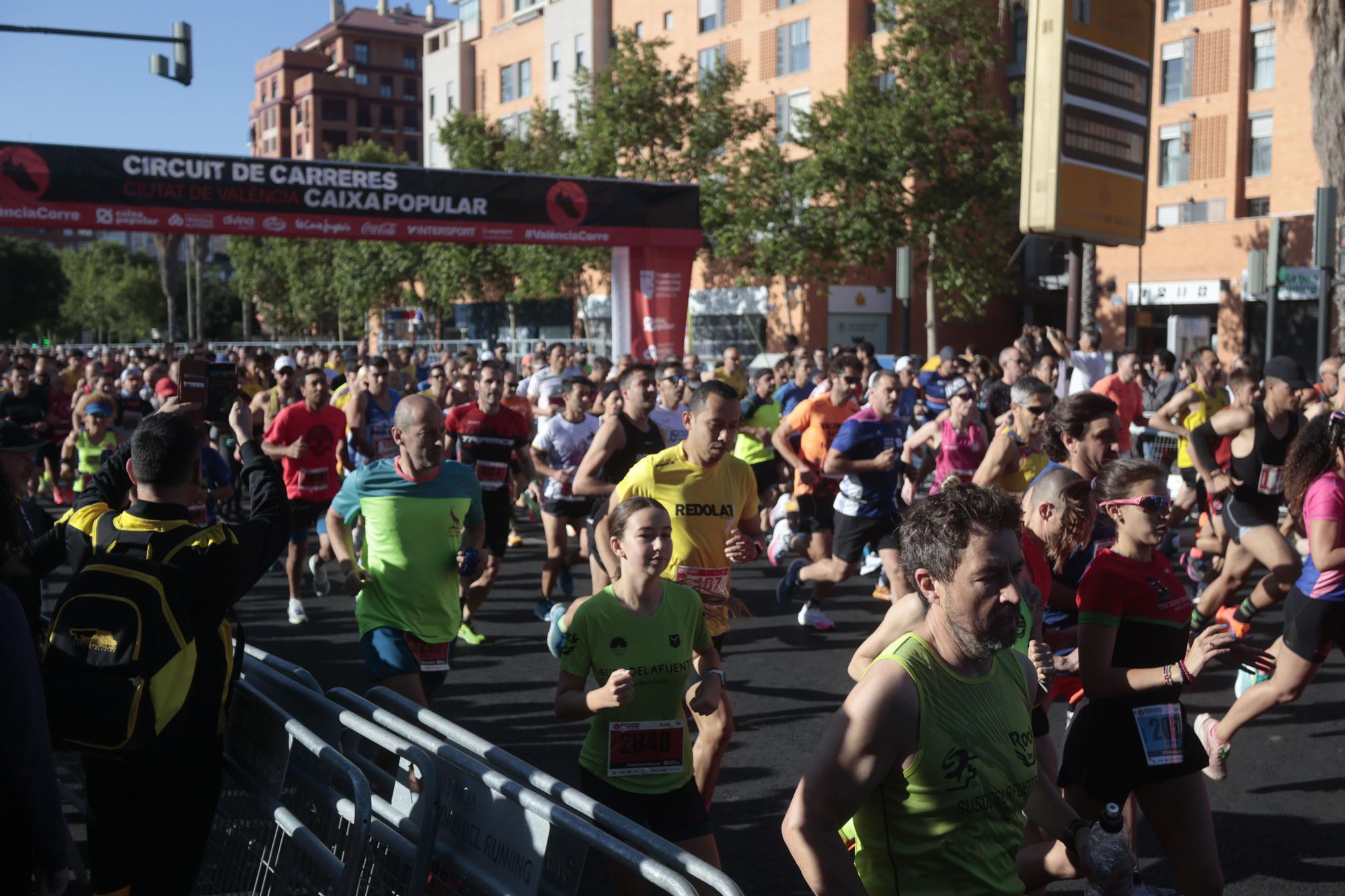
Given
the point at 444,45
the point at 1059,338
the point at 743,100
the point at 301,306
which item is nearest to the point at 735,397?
the point at 1059,338

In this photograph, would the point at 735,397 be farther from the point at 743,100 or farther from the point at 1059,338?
the point at 743,100

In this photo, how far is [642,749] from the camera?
4.13 metres

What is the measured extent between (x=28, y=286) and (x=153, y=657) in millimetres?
88650

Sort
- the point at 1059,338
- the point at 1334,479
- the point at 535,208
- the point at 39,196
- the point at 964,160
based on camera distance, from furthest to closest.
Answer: the point at 964,160 < the point at 535,208 < the point at 39,196 < the point at 1059,338 < the point at 1334,479

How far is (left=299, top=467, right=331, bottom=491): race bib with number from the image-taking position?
10000 mm

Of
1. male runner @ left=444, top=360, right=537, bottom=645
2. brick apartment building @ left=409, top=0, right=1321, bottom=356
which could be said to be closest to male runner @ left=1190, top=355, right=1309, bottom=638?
male runner @ left=444, top=360, right=537, bottom=645

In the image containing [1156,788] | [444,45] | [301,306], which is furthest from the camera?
[444,45]

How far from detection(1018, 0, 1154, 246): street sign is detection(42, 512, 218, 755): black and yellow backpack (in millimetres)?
7758

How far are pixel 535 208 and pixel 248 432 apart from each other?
17.9 metres

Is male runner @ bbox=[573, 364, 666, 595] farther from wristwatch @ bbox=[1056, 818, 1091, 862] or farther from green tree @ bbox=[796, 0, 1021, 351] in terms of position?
green tree @ bbox=[796, 0, 1021, 351]

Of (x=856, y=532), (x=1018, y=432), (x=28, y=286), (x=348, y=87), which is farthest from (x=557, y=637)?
(x=348, y=87)

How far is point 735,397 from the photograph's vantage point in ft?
19.2

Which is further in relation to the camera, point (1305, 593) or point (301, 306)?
point (301, 306)

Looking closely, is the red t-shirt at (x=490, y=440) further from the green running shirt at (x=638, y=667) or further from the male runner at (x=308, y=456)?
the green running shirt at (x=638, y=667)
